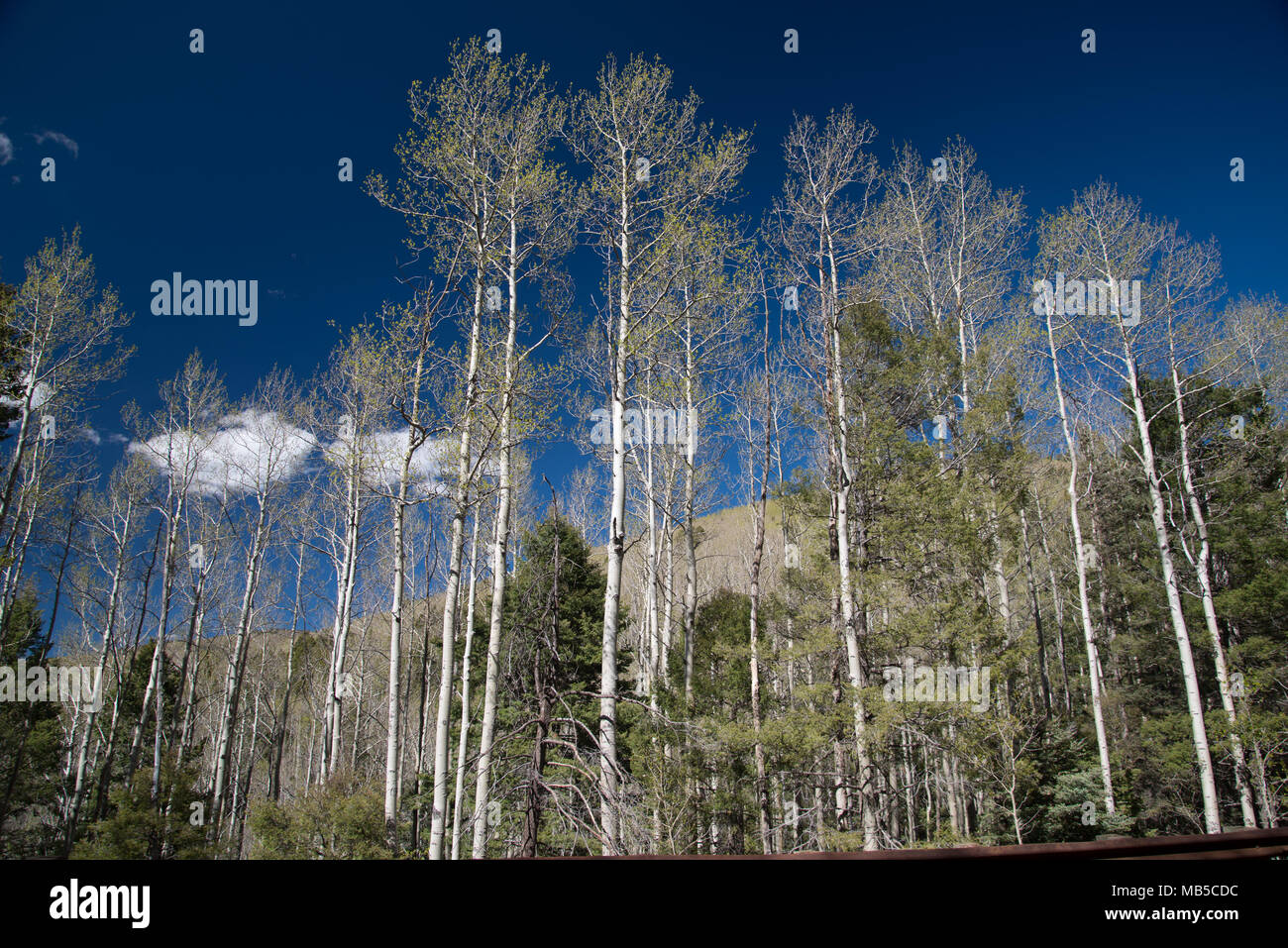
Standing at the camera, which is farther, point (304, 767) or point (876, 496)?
point (304, 767)

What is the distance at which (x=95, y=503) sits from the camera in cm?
1842

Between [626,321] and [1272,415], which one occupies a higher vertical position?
[1272,415]

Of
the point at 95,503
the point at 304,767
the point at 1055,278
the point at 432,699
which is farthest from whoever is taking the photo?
the point at 304,767

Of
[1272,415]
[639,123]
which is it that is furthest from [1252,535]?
[639,123]

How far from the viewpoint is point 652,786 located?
29.8ft

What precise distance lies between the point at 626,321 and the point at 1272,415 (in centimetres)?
2123

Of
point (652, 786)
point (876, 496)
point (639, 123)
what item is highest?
point (639, 123)
